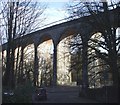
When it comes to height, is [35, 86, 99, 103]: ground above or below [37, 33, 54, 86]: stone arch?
below

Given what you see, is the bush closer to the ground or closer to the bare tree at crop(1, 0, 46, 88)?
the bare tree at crop(1, 0, 46, 88)

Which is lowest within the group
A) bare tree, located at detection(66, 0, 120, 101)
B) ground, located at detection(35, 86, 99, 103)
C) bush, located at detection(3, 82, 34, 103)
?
ground, located at detection(35, 86, 99, 103)

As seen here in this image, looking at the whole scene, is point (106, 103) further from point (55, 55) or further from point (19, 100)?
point (55, 55)

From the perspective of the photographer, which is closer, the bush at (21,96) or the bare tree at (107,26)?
the bush at (21,96)

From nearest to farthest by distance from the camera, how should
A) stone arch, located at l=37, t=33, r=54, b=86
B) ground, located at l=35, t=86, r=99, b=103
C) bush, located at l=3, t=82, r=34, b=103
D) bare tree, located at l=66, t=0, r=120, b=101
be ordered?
bush, located at l=3, t=82, r=34, b=103 → bare tree, located at l=66, t=0, r=120, b=101 → ground, located at l=35, t=86, r=99, b=103 → stone arch, located at l=37, t=33, r=54, b=86

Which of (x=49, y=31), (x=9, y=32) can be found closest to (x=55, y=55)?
(x=49, y=31)

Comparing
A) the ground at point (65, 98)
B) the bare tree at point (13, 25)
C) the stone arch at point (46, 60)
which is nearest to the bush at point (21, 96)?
the bare tree at point (13, 25)

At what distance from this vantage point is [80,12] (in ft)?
93.2

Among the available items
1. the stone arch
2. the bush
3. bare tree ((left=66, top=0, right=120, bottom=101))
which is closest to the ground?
bare tree ((left=66, top=0, right=120, bottom=101))

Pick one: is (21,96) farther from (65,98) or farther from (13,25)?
(65,98)

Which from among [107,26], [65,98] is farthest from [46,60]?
[107,26]

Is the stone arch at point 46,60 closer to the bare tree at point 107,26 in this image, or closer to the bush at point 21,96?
the bare tree at point 107,26

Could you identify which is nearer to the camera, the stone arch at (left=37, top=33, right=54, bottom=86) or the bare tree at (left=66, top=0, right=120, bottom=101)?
the bare tree at (left=66, top=0, right=120, bottom=101)

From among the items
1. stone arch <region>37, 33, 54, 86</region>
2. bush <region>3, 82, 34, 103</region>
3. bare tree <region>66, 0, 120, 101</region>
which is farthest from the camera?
stone arch <region>37, 33, 54, 86</region>
